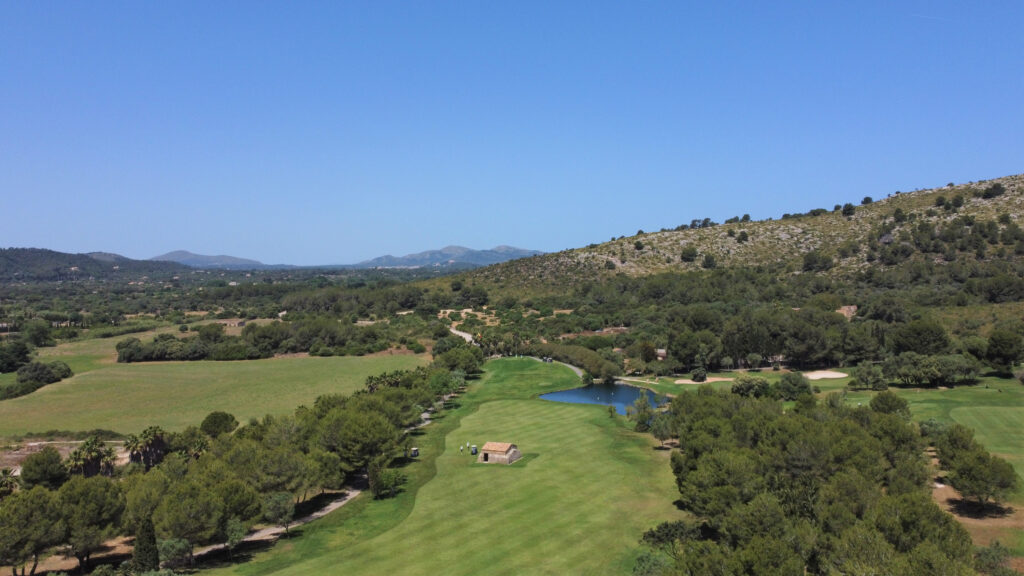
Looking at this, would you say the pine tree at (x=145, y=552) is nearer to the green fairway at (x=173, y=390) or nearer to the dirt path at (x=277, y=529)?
the dirt path at (x=277, y=529)

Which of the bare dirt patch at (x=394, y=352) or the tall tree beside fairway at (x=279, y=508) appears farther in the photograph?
the bare dirt patch at (x=394, y=352)

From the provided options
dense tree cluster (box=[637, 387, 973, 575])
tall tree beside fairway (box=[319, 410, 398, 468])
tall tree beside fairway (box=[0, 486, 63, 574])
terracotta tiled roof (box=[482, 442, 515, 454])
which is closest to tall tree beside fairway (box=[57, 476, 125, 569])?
tall tree beside fairway (box=[0, 486, 63, 574])

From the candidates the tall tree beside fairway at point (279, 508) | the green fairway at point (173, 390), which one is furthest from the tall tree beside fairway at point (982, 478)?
the green fairway at point (173, 390)

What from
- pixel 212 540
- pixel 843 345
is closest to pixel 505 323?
pixel 843 345

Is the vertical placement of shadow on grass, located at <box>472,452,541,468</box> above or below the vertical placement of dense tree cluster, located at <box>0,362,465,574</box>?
below

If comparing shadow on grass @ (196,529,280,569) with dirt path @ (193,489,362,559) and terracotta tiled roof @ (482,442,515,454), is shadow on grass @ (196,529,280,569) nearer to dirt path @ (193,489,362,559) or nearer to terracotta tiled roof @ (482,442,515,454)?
dirt path @ (193,489,362,559)

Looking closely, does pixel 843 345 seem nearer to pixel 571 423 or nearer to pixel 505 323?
pixel 571 423
